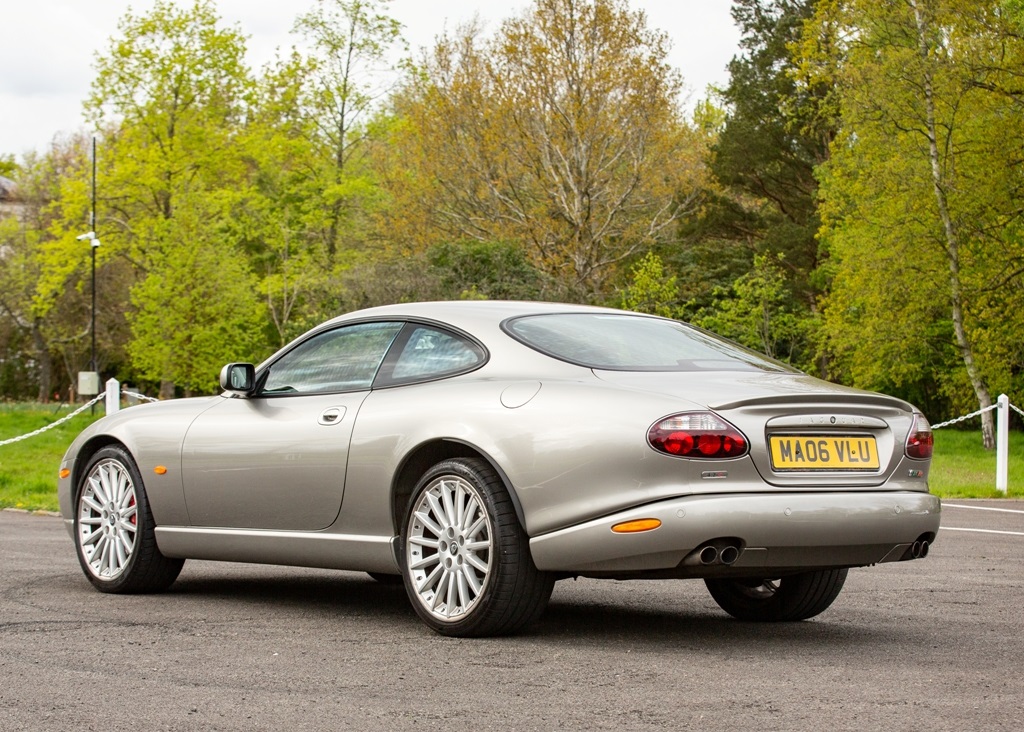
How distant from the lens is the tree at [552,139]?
39250 mm

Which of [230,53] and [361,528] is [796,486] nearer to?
[361,528]

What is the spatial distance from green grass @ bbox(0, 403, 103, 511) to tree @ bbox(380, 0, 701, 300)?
12.1m

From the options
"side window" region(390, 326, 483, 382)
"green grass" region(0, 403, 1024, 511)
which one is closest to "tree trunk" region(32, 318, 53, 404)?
Result: "green grass" region(0, 403, 1024, 511)

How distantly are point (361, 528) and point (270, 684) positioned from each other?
1669mm

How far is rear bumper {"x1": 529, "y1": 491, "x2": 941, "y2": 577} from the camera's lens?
5.54 meters

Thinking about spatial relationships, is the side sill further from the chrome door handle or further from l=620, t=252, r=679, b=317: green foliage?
l=620, t=252, r=679, b=317: green foliage

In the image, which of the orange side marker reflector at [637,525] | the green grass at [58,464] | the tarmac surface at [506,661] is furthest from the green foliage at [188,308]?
the orange side marker reflector at [637,525]

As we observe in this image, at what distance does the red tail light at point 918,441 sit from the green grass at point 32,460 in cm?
1033

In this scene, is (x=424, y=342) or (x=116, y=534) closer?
(x=424, y=342)

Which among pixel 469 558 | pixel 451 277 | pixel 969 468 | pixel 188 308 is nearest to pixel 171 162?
pixel 188 308

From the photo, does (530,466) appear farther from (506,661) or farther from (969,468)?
(969,468)

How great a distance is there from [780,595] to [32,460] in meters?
19.6

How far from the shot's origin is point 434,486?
6211 millimetres

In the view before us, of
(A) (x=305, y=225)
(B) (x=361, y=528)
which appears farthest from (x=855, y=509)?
(A) (x=305, y=225)
